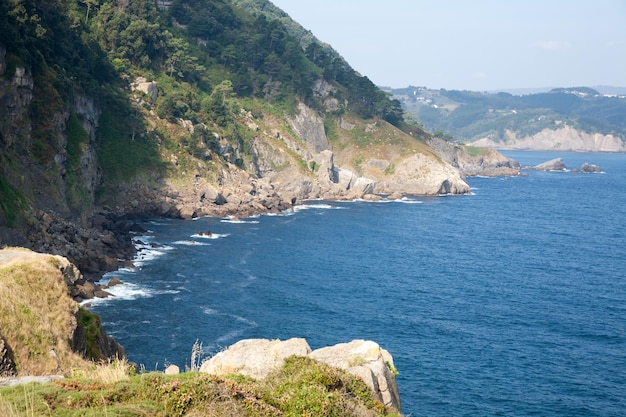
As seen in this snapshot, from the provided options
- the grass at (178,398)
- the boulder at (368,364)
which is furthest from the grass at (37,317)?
the boulder at (368,364)

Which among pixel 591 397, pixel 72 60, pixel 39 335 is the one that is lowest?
pixel 591 397

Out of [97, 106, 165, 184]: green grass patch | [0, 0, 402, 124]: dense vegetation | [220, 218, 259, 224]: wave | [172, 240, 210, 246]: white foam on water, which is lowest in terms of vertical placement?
[172, 240, 210, 246]: white foam on water

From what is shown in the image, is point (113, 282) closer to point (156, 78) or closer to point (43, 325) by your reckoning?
point (43, 325)

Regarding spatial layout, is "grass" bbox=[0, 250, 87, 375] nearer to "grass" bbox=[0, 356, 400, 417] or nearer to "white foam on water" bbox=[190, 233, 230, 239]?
"grass" bbox=[0, 356, 400, 417]

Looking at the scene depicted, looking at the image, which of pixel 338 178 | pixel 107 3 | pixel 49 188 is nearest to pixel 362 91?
pixel 338 178

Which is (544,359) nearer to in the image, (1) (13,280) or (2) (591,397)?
(2) (591,397)

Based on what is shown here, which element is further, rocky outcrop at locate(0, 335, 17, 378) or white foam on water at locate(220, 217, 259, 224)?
white foam on water at locate(220, 217, 259, 224)

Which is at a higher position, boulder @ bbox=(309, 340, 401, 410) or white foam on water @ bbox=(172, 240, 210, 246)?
boulder @ bbox=(309, 340, 401, 410)

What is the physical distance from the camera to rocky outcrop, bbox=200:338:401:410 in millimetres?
23391

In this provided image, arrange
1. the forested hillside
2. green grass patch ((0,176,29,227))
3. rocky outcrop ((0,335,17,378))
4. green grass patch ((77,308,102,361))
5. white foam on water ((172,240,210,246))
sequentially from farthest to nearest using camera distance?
white foam on water ((172,240,210,246)), the forested hillside, green grass patch ((0,176,29,227)), green grass patch ((77,308,102,361)), rocky outcrop ((0,335,17,378))

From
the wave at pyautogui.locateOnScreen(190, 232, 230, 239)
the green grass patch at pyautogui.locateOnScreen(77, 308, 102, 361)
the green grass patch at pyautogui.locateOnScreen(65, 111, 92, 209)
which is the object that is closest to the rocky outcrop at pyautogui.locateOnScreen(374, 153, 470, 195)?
the wave at pyautogui.locateOnScreen(190, 232, 230, 239)

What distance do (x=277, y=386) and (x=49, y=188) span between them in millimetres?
66152

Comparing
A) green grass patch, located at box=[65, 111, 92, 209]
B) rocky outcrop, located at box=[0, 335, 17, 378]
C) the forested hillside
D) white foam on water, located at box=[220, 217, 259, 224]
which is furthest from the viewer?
white foam on water, located at box=[220, 217, 259, 224]

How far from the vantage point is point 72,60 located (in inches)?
3903
